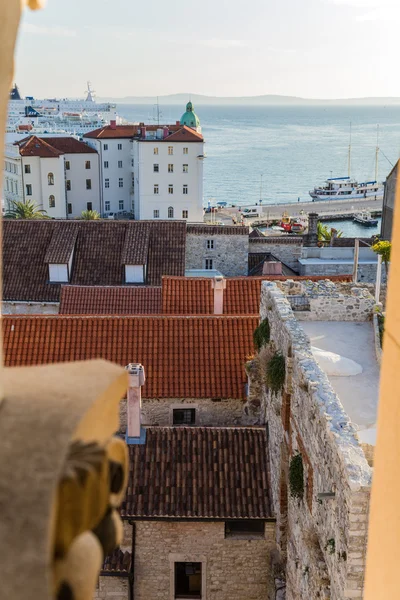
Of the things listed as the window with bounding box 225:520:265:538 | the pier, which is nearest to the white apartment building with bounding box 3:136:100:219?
the pier

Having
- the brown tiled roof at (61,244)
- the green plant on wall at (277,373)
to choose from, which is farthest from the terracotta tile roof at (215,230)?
the green plant on wall at (277,373)

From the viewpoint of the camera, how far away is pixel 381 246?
16469 mm

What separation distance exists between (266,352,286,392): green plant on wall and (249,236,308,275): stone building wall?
2512cm

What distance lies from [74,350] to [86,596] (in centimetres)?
1578

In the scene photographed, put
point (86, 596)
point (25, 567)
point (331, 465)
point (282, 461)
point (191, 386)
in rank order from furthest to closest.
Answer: point (191, 386), point (282, 461), point (331, 465), point (86, 596), point (25, 567)

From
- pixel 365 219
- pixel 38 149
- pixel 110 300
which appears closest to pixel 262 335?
pixel 110 300

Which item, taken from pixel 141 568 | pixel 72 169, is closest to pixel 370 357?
pixel 141 568

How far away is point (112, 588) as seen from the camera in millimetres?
13109

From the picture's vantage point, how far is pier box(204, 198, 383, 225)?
8169cm

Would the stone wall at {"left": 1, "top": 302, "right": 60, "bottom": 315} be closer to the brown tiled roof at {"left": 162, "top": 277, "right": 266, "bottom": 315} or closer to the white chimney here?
the brown tiled roof at {"left": 162, "top": 277, "right": 266, "bottom": 315}

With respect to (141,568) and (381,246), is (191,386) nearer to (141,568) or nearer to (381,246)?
(141,568)

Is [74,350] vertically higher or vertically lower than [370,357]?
lower

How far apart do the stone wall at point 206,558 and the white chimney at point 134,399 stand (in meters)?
1.95

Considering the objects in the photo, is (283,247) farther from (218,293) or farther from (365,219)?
(365,219)
